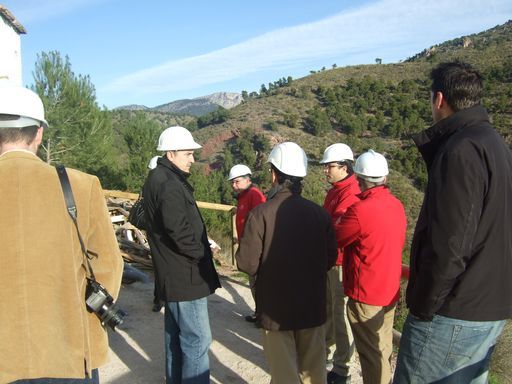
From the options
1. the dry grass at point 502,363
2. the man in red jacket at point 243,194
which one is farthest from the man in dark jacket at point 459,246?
the man in red jacket at point 243,194

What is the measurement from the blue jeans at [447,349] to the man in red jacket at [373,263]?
1.10 meters

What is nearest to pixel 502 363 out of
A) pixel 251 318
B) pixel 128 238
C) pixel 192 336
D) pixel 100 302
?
pixel 251 318

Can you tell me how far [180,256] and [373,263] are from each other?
1.38 metres

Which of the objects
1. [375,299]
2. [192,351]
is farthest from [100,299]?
[375,299]

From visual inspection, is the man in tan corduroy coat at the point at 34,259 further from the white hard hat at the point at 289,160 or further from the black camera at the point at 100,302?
the white hard hat at the point at 289,160

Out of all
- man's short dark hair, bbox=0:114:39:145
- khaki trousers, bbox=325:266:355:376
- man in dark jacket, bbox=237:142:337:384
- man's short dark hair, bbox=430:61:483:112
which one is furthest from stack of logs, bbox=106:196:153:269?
man's short dark hair, bbox=430:61:483:112

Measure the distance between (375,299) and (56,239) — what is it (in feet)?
7.34

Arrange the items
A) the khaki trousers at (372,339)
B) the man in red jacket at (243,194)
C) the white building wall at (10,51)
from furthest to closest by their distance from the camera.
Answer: the white building wall at (10,51) → the man in red jacket at (243,194) → the khaki trousers at (372,339)

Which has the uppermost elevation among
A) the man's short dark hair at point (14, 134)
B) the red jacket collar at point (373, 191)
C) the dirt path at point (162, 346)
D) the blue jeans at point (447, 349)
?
the man's short dark hair at point (14, 134)

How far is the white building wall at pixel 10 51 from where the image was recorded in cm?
2448

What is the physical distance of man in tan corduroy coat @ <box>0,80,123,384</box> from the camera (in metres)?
1.62

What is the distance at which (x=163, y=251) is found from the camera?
3137mm

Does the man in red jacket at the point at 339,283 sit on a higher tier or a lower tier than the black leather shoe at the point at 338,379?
higher

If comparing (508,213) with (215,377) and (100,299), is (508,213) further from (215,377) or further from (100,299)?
(215,377)
